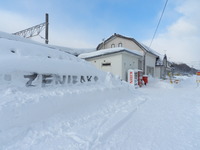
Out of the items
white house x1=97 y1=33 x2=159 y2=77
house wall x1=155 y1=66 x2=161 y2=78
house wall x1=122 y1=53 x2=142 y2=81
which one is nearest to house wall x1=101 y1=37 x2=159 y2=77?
white house x1=97 y1=33 x2=159 y2=77

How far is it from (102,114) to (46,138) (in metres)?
1.73

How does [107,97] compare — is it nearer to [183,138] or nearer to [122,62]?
[183,138]

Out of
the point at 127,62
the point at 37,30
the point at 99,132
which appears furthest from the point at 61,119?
the point at 37,30

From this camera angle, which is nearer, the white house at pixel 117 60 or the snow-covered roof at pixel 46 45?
the snow-covered roof at pixel 46 45

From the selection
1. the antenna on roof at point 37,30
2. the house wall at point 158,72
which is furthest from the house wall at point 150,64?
the antenna on roof at point 37,30

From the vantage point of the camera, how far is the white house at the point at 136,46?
47.5 ft

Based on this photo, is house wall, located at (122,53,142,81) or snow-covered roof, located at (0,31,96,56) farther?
house wall, located at (122,53,142,81)

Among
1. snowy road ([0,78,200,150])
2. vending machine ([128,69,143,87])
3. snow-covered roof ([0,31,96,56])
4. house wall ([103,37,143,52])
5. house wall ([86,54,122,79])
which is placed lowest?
snowy road ([0,78,200,150])

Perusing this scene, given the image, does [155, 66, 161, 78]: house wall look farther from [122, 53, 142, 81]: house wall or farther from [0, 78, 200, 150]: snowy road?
[0, 78, 200, 150]: snowy road

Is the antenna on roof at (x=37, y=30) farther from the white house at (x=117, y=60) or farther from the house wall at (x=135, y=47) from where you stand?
the house wall at (x=135, y=47)

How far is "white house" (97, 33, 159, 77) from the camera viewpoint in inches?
571

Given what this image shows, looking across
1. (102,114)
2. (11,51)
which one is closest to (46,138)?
(102,114)

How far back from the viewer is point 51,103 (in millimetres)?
2967

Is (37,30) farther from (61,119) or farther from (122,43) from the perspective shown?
(61,119)
